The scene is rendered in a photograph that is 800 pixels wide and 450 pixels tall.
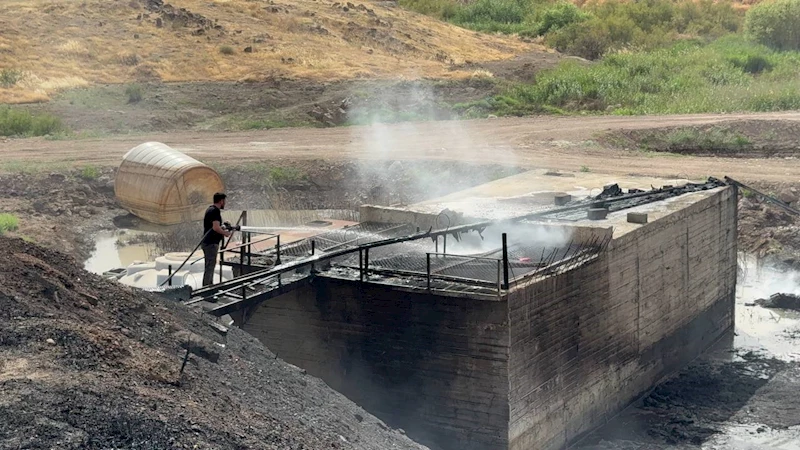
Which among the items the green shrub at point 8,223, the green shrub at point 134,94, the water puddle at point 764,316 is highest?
the green shrub at point 134,94

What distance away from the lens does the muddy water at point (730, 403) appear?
16.9 m

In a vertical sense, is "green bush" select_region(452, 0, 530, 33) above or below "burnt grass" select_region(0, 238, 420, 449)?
above

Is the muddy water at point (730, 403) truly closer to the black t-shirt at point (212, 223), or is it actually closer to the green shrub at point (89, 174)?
the black t-shirt at point (212, 223)

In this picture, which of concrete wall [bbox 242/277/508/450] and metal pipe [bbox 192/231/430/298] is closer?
metal pipe [bbox 192/231/430/298]

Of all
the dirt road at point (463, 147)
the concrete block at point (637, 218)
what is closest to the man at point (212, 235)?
the concrete block at point (637, 218)

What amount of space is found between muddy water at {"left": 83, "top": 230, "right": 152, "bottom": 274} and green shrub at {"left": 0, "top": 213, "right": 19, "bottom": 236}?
71.8 inches

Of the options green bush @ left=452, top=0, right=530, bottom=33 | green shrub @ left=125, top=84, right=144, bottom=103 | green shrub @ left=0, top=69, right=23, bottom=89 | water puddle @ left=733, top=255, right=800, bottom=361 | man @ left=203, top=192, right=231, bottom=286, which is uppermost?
green bush @ left=452, top=0, right=530, bottom=33

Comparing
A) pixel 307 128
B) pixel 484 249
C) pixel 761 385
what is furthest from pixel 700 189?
pixel 307 128

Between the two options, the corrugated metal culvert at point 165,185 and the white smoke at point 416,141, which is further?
the white smoke at point 416,141

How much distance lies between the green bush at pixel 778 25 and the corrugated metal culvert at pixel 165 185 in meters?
32.9

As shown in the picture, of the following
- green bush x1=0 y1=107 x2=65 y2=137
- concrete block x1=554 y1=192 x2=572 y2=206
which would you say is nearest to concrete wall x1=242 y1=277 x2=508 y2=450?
concrete block x1=554 y1=192 x2=572 y2=206

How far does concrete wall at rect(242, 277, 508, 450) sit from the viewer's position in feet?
47.6

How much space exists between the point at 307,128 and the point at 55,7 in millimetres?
18524

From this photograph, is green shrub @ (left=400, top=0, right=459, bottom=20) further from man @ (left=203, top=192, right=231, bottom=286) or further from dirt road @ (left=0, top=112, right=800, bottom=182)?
man @ (left=203, top=192, right=231, bottom=286)
